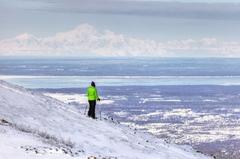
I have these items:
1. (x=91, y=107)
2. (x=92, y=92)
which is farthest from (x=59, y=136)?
(x=91, y=107)

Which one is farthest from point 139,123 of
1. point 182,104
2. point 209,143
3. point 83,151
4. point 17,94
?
point 83,151

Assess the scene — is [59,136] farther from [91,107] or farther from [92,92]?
[91,107]

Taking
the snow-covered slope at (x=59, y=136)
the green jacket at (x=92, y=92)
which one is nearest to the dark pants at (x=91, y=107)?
the green jacket at (x=92, y=92)

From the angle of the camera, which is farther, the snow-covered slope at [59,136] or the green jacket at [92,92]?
the green jacket at [92,92]

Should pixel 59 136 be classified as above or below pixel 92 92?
below

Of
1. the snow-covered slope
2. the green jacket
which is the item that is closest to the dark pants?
the green jacket

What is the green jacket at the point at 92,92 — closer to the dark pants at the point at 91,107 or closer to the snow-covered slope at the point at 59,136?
the dark pants at the point at 91,107

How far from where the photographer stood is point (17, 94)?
131ft

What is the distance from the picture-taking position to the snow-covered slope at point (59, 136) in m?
25.6

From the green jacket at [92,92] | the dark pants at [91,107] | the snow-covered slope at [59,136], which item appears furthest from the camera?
the dark pants at [91,107]

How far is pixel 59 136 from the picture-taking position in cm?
3206

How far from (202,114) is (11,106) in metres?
137

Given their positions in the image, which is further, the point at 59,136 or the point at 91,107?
the point at 91,107

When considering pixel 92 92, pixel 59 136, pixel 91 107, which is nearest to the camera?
pixel 59 136
